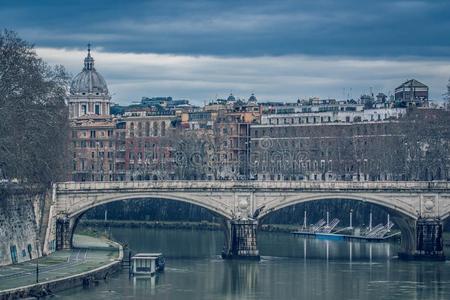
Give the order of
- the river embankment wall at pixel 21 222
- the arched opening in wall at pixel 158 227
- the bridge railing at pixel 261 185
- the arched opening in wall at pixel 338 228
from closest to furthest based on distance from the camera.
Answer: the river embankment wall at pixel 21 222
the bridge railing at pixel 261 185
the arched opening in wall at pixel 338 228
the arched opening in wall at pixel 158 227

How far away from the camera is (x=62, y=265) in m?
91.9

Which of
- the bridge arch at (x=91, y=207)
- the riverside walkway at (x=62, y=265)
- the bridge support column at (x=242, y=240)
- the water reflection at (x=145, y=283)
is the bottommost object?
the water reflection at (x=145, y=283)

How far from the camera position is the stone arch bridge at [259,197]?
104438 millimetres

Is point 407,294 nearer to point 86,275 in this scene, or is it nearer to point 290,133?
point 86,275

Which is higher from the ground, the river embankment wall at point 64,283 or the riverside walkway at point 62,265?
the riverside walkway at point 62,265

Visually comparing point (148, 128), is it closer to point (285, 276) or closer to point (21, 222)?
point (21, 222)

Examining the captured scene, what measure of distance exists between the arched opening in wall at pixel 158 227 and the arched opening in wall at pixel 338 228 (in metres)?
3.96

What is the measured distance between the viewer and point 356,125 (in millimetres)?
160000

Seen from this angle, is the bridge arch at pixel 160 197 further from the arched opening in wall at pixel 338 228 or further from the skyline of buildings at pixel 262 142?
the skyline of buildings at pixel 262 142

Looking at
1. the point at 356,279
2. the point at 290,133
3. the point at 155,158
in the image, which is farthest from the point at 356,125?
the point at 356,279

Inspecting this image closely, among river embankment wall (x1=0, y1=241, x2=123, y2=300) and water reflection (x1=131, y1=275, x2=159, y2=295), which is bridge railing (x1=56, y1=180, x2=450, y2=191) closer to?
river embankment wall (x1=0, y1=241, x2=123, y2=300)

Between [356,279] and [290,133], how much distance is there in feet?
232

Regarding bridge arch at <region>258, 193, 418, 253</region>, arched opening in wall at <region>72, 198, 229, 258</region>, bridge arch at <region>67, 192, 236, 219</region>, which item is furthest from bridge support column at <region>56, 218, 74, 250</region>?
bridge arch at <region>258, 193, 418, 253</region>

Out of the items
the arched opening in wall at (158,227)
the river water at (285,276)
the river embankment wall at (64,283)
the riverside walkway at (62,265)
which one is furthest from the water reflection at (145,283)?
the arched opening in wall at (158,227)
